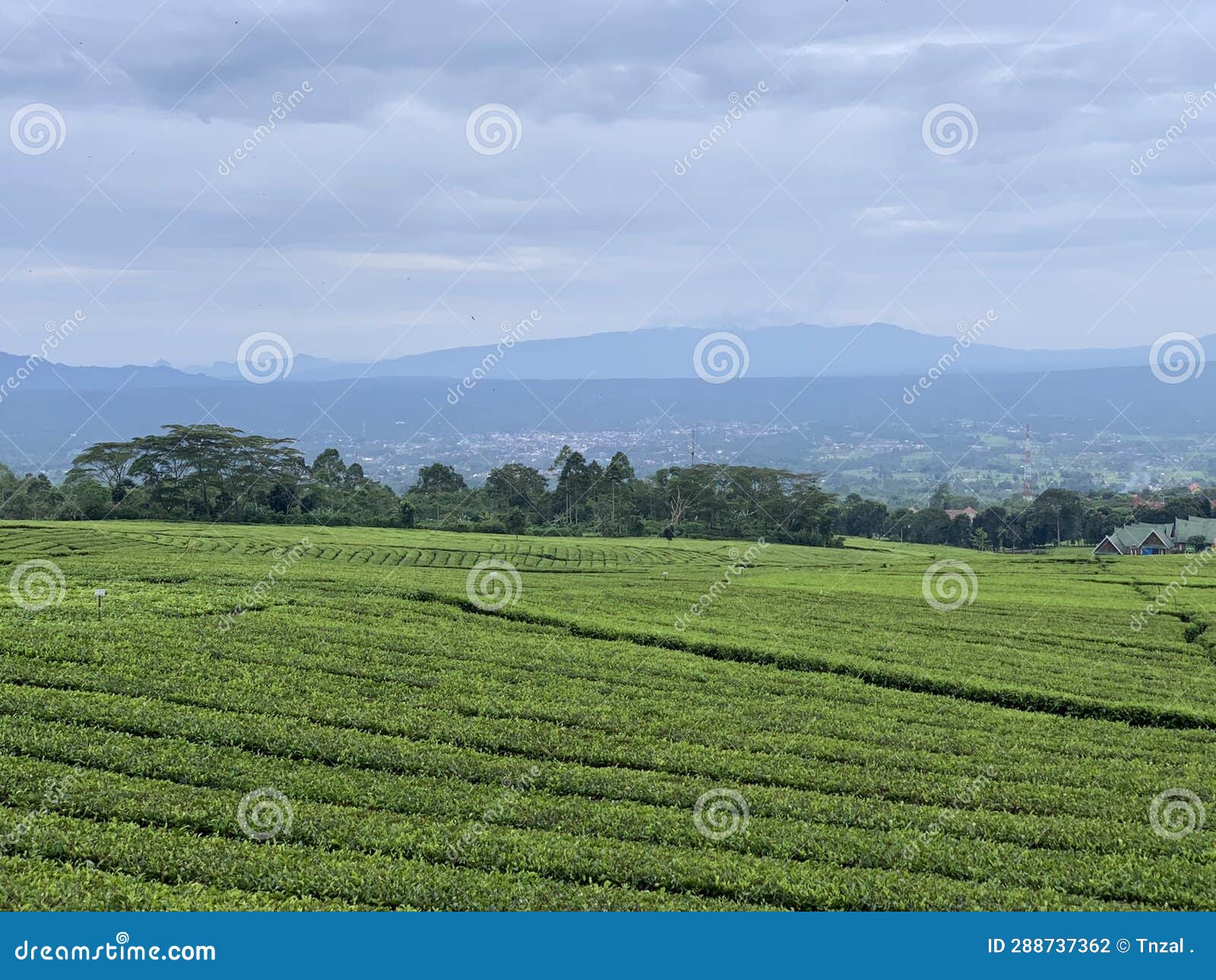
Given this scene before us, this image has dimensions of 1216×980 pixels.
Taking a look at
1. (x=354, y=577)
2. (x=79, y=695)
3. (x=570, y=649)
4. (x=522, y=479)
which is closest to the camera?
(x=79, y=695)

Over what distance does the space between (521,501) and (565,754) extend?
76261 millimetres

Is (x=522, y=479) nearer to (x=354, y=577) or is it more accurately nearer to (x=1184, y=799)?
(x=354, y=577)

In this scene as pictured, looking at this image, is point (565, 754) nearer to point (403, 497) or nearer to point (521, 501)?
point (403, 497)

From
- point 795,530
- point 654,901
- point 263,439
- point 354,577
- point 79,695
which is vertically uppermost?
point 263,439

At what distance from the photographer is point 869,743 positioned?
15875 millimetres

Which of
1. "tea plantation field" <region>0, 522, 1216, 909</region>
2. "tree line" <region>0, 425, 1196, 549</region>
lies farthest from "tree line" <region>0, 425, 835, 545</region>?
"tea plantation field" <region>0, 522, 1216, 909</region>

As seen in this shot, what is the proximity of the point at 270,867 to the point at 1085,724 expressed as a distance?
15.5 meters

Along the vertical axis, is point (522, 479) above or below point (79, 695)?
above

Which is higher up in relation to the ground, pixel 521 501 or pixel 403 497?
pixel 521 501

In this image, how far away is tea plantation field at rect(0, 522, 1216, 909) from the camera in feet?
33.4

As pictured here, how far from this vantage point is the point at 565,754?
14.1m

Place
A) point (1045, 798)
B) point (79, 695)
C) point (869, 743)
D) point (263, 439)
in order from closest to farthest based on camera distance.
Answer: point (1045, 798)
point (79, 695)
point (869, 743)
point (263, 439)

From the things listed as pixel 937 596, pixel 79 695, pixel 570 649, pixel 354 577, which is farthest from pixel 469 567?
pixel 79 695

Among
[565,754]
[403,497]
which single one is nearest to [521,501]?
[403,497]
